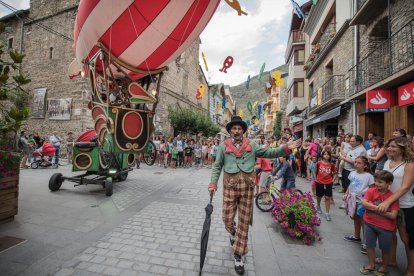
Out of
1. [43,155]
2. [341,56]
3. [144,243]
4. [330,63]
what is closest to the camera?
[144,243]

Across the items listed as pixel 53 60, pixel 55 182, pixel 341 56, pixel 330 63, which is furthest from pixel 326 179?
pixel 53 60

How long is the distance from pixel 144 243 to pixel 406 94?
8.38 m

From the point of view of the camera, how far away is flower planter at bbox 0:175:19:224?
12.6ft

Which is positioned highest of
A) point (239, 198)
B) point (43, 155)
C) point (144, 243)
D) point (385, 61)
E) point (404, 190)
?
point (385, 61)

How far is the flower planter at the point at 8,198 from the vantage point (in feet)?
12.6

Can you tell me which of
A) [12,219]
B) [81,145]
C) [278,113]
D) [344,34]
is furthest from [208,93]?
[12,219]

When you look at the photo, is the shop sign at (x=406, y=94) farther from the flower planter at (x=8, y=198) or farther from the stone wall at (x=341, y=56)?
the flower planter at (x=8, y=198)

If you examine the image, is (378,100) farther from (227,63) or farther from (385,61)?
(227,63)

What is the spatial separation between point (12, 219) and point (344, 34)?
14.9 metres

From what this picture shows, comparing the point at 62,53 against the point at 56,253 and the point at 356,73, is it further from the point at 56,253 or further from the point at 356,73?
the point at 356,73

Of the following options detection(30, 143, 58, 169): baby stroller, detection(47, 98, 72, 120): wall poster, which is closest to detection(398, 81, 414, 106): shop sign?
detection(30, 143, 58, 169): baby stroller

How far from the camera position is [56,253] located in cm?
306

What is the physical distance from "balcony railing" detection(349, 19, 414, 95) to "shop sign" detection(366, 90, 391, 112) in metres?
0.46

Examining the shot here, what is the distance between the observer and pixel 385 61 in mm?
8734
